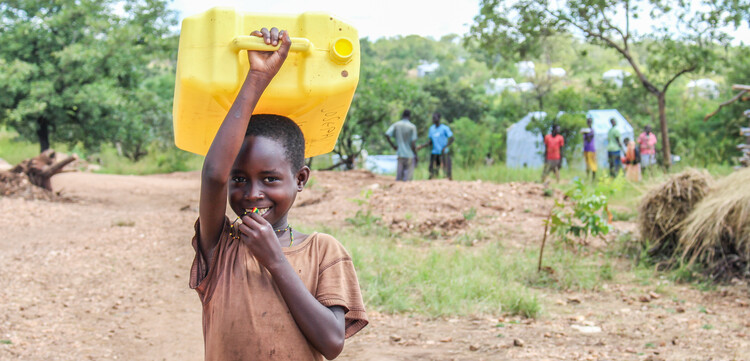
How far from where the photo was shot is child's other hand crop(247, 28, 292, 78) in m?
1.60

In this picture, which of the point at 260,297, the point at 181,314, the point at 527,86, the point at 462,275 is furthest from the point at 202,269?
the point at 527,86

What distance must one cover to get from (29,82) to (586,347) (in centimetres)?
970

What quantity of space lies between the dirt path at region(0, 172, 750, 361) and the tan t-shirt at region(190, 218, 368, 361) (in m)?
1.94

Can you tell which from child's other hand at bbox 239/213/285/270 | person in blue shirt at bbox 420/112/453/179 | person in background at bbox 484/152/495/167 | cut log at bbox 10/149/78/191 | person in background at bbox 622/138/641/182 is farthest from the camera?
person in background at bbox 484/152/495/167

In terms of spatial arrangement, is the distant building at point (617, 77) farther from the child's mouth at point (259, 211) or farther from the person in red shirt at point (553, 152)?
the child's mouth at point (259, 211)

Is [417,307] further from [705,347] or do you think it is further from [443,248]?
[443,248]

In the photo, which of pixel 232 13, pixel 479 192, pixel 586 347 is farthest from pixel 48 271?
pixel 479 192

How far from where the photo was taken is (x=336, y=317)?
164 centimetres

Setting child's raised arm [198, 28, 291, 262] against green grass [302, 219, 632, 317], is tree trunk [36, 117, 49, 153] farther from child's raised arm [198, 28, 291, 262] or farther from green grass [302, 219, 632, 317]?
child's raised arm [198, 28, 291, 262]

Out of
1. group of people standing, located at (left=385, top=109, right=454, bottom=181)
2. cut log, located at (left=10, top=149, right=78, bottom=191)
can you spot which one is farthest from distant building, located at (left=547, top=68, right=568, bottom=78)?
cut log, located at (left=10, top=149, right=78, bottom=191)

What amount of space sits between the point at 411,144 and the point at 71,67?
552cm

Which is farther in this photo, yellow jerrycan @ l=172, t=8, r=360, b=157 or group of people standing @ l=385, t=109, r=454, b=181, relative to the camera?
group of people standing @ l=385, t=109, r=454, b=181

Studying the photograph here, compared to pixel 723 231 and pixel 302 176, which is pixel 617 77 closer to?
pixel 723 231

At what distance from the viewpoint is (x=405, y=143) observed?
11391mm
